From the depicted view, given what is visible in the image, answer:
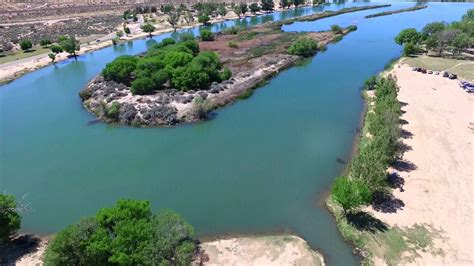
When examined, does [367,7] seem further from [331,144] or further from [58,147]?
[58,147]

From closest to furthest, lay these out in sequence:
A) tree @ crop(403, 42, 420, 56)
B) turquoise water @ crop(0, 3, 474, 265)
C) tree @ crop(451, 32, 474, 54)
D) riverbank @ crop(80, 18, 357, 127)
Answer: turquoise water @ crop(0, 3, 474, 265) → riverbank @ crop(80, 18, 357, 127) → tree @ crop(451, 32, 474, 54) → tree @ crop(403, 42, 420, 56)

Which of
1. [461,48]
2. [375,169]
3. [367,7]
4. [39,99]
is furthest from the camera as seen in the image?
[367,7]

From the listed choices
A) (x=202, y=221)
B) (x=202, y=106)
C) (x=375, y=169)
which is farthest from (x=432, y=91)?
(x=202, y=221)

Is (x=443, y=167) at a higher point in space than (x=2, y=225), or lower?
lower

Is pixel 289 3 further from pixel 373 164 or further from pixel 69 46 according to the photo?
pixel 373 164

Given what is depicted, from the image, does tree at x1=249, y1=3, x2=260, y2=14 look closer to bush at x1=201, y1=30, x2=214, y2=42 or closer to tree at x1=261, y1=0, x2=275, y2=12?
tree at x1=261, y1=0, x2=275, y2=12

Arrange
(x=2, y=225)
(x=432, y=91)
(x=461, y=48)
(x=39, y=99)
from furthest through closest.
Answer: (x=461, y=48)
(x=39, y=99)
(x=432, y=91)
(x=2, y=225)

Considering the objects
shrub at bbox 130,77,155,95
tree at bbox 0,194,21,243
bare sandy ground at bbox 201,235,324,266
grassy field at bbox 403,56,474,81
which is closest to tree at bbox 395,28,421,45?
grassy field at bbox 403,56,474,81
